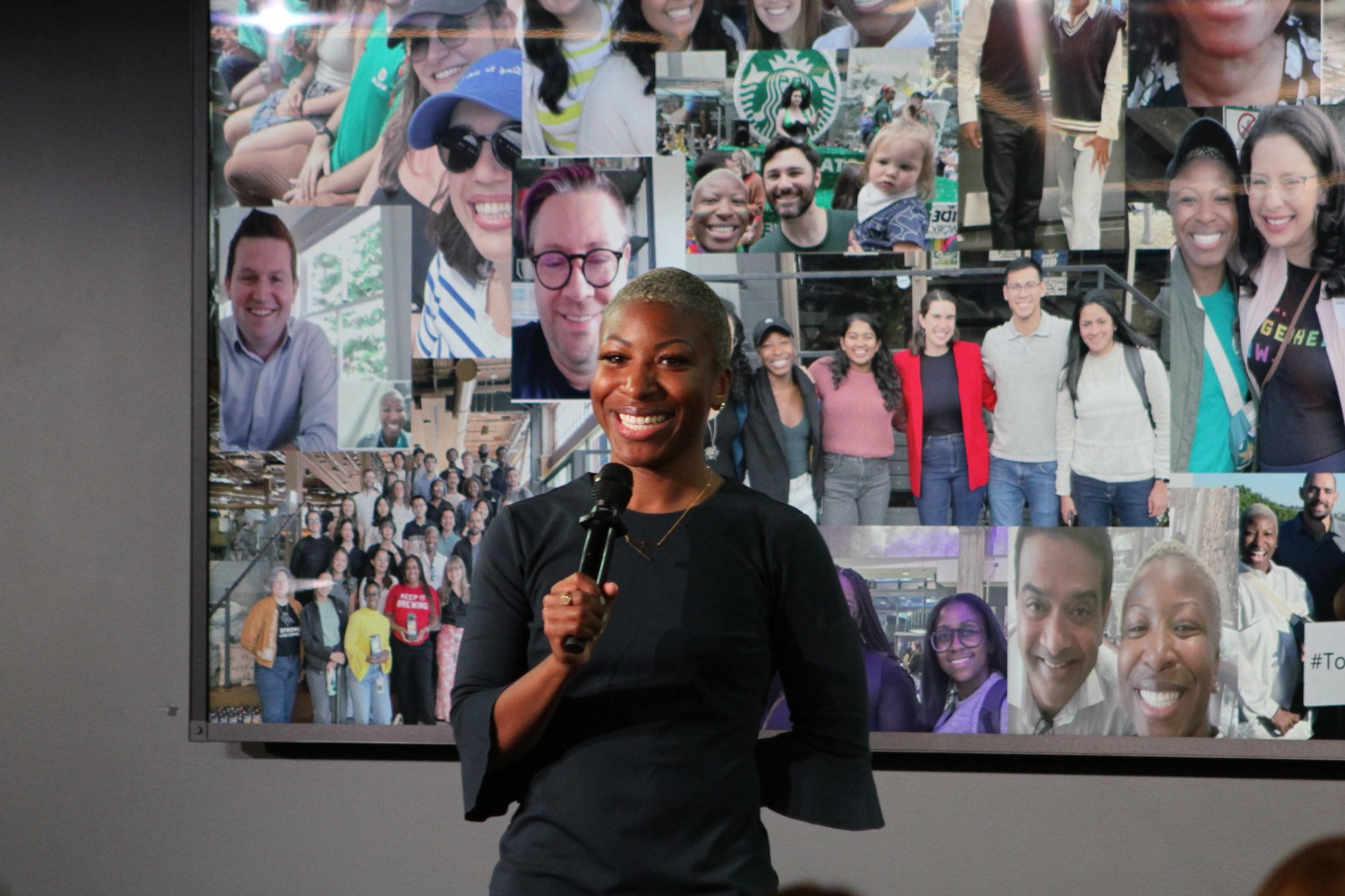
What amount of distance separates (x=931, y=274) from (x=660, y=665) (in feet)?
5.51

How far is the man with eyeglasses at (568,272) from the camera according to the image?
283cm

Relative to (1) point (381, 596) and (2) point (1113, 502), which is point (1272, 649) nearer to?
(2) point (1113, 502)

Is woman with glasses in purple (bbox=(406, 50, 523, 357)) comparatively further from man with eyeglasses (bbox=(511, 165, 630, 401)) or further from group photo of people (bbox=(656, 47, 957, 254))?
group photo of people (bbox=(656, 47, 957, 254))

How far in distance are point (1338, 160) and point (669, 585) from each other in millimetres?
2092

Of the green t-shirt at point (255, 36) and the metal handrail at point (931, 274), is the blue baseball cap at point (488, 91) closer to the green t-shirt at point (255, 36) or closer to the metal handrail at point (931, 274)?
the green t-shirt at point (255, 36)

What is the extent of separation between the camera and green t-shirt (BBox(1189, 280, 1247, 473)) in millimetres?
2689

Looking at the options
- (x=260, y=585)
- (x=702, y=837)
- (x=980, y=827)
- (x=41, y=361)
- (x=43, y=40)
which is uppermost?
(x=43, y=40)

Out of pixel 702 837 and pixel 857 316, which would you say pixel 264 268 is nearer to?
pixel 857 316

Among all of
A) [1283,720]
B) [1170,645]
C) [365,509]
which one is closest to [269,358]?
[365,509]

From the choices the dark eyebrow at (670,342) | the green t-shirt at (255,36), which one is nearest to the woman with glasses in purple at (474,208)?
the green t-shirt at (255,36)

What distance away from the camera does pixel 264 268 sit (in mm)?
2885

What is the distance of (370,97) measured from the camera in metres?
2.88

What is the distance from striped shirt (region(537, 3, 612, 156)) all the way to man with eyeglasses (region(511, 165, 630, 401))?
7 cm

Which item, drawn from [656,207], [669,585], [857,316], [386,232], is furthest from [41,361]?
[669,585]
